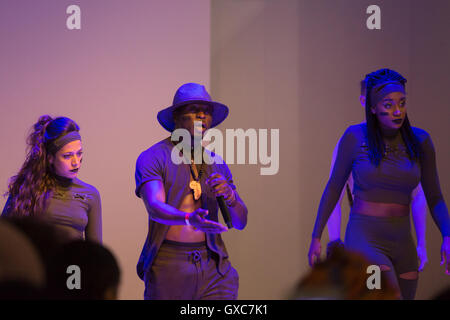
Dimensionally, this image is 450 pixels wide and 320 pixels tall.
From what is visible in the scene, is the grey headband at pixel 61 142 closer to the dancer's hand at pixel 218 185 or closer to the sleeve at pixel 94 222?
the sleeve at pixel 94 222

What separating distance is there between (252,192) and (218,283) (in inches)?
66.6

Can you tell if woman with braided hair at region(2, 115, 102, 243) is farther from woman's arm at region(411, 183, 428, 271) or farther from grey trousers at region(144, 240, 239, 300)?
woman's arm at region(411, 183, 428, 271)

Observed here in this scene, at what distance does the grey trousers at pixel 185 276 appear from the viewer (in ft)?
10.8

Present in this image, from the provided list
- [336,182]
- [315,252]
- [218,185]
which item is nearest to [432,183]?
[336,182]

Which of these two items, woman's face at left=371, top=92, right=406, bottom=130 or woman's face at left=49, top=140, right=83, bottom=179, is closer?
woman's face at left=371, top=92, right=406, bottom=130

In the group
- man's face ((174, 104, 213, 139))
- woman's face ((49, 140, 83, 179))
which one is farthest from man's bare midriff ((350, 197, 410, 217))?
woman's face ((49, 140, 83, 179))

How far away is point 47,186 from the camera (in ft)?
12.7

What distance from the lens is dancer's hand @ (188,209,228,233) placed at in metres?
3.08

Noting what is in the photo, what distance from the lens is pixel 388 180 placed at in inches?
141

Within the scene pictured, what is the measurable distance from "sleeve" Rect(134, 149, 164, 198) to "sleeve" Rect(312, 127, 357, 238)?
3.68 feet

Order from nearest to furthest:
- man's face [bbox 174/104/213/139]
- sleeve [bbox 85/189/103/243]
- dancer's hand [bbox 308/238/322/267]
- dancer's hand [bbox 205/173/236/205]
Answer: dancer's hand [bbox 205/173/236/205], man's face [bbox 174/104/213/139], dancer's hand [bbox 308/238/322/267], sleeve [bbox 85/189/103/243]

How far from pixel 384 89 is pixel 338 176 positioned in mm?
630
